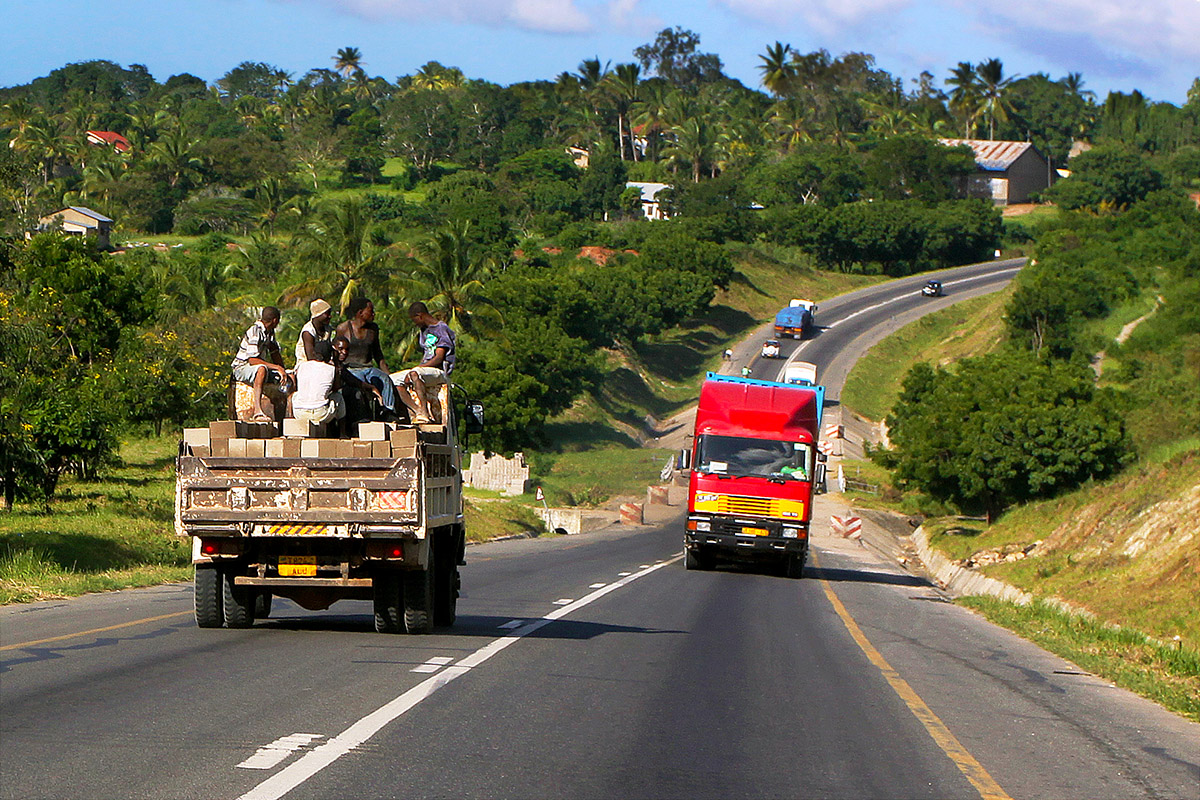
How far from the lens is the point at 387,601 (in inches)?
483

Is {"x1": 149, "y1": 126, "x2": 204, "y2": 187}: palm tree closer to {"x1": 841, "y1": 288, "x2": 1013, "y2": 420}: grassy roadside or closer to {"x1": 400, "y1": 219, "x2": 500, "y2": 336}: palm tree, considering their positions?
{"x1": 400, "y1": 219, "x2": 500, "y2": 336}: palm tree

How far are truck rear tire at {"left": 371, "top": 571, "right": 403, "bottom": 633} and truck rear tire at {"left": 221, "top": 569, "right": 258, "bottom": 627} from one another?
1.20 m

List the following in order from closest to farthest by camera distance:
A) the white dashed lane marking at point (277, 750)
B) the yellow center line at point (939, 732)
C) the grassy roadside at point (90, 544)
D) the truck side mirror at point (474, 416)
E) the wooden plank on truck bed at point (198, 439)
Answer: the white dashed lane marking at point (277, 750), the yellow center line at point (939, 732), the wooden plank on truck bed at point (198, 439), the truck side mirror at point (474, 416), the grassy roadside at point (90, 544)

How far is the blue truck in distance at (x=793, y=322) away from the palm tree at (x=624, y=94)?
59950 millimetres

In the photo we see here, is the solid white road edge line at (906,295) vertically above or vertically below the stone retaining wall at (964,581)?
above

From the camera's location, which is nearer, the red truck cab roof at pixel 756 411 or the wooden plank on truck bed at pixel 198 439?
the wooden plank on truck bed at pixel 198 439

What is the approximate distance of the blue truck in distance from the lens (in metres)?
92.5

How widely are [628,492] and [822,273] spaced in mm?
56905

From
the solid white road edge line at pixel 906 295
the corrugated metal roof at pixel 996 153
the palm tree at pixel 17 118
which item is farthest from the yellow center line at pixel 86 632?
the corrugated metal roof at pixel 996 153

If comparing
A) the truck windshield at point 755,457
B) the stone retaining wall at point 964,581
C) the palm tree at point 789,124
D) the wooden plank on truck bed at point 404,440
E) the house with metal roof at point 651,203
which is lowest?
the stone retaining wall at point 964,581

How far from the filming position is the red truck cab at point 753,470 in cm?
2614

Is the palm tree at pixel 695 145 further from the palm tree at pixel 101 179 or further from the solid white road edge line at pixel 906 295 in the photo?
the palm tree at pixel 101 179

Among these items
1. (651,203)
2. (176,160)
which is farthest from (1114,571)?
(176,160)

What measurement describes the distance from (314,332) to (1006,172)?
13099 centimetres
